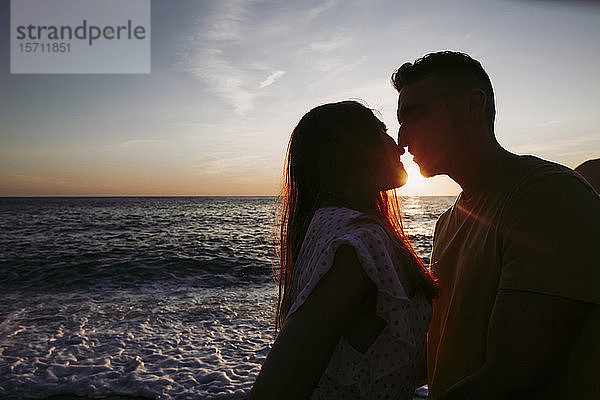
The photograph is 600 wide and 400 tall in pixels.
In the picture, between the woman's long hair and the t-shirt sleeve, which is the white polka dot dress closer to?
the woman's long hair

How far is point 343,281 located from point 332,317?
111 millimetres

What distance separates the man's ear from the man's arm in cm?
125

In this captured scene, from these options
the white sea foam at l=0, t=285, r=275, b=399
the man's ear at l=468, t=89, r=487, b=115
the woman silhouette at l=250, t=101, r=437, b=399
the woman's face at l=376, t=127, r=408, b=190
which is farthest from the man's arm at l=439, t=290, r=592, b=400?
the white sea foam at l=0, t=285, r=275, b=399

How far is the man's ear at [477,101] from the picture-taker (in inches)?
93.9

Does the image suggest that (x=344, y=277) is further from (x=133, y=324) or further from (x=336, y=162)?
Result: (x=133, y=324)

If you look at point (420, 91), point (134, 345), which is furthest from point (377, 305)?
point (134, 345)

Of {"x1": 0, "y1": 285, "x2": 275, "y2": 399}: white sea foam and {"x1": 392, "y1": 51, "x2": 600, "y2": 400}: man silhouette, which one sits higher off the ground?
{"x1": 392, "y1": 51, "x2": 600, "y2": 400}: man silhouette

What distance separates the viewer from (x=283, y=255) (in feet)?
6.53

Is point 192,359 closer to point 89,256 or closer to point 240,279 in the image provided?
point 240,279

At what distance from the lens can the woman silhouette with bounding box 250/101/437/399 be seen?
3.52 ft

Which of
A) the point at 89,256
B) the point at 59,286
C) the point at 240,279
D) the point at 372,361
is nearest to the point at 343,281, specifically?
the point at 372,361

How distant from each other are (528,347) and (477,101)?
1.49 meters

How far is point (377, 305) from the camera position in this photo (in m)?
1.24

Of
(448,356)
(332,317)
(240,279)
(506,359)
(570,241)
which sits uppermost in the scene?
(570,241)
